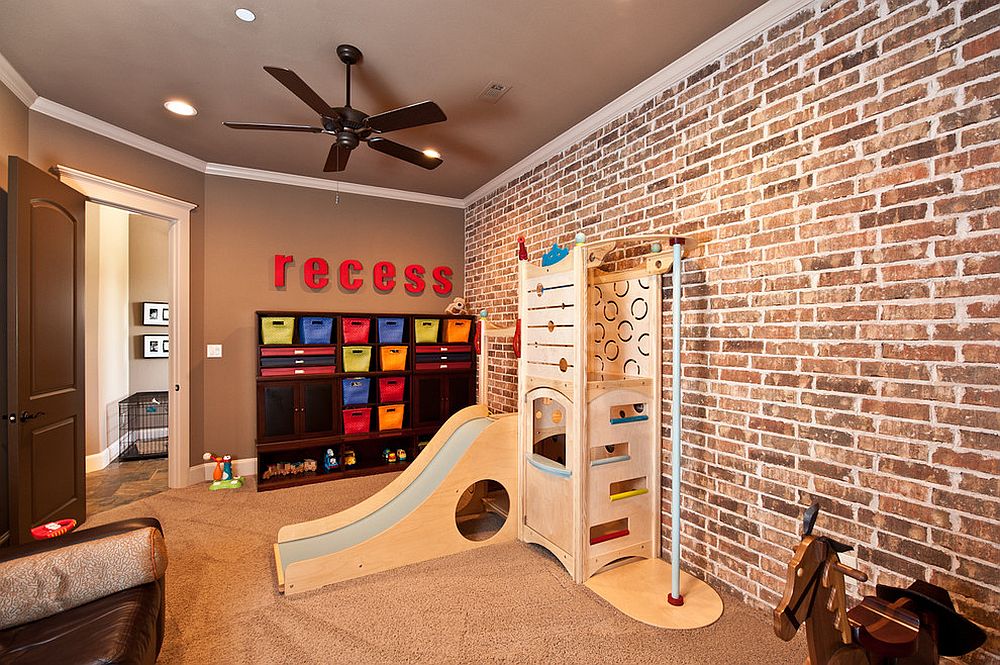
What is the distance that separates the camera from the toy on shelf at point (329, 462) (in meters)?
4.44

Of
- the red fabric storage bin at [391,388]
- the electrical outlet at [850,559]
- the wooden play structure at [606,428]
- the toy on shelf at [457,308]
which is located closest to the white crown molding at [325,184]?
the toy on shelf at [457,308]

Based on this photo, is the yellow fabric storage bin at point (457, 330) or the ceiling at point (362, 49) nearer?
the ceiling at point (362, 49)

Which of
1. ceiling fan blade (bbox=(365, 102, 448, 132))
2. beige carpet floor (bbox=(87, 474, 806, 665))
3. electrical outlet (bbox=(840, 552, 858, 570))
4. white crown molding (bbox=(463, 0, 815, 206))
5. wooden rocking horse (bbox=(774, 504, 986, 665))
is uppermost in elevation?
white crown molding (bbox=(463, 0, 815, 206))

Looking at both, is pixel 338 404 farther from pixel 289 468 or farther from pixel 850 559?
pixel 850 559

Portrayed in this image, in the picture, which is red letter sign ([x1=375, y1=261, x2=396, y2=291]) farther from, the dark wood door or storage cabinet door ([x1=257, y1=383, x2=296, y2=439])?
the dark wood door

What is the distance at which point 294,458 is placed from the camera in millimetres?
4555

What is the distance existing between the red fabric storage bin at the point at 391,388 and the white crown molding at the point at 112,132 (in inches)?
103

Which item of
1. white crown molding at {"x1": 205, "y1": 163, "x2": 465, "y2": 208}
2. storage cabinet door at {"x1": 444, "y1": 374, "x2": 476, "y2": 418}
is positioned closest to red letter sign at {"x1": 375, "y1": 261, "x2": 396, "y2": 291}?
white crown molding at {"x1": 205, "y1": 163, "x2": 465, "y2": 208}

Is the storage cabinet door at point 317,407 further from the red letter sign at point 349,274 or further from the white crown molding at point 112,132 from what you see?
the white crown molding at point 112,132

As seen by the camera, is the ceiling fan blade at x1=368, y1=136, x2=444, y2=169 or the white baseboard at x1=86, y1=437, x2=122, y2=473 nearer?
the ceiling fan blade at x1=368, y1=136, x2=444, y2=169

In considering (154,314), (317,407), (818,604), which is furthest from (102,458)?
(818,604)

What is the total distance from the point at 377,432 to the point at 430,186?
2628 millimetres

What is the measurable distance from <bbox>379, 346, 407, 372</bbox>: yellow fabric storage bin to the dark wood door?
7.47 feet

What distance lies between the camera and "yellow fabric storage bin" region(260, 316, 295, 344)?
4.23 meters
